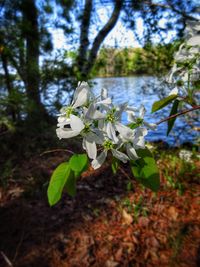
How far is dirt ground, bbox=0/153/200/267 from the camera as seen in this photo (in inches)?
89.4

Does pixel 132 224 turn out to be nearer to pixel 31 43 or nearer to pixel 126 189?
pixel 126 189

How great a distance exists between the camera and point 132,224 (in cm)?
264

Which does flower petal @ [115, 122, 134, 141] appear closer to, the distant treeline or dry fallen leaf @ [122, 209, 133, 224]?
dry fallen leaf @ [122, 209, 133, 224]

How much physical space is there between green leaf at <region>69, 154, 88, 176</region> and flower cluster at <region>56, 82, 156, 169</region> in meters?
0.02

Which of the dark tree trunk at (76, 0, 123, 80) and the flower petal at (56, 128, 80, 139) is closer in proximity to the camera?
the flower petal at (56, 128, 80, 139)

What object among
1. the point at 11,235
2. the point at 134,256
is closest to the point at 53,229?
the point at 11,235

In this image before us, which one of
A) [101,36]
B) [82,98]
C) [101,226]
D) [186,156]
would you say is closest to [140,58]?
[101,36]

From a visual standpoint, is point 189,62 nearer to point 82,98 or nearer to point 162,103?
point 162,103

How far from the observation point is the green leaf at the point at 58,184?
610 millimetres

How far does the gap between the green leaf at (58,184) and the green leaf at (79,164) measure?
0.02 m

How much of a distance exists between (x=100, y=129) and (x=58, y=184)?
0.15 m

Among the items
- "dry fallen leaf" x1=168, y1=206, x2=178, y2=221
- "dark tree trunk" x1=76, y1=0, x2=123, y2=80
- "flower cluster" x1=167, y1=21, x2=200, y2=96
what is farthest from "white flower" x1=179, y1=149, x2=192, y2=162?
"flower cluster" x1=167, y1=21, x2=200, y2=96

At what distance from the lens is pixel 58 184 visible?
618mm

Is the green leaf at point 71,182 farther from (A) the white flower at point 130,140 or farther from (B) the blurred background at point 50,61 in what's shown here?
(B) the blurred background at point 50,61
